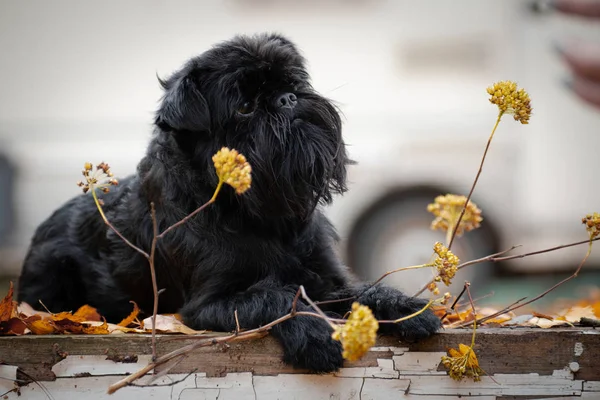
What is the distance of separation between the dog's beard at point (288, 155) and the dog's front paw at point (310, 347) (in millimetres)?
671

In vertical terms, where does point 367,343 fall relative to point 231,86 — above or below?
below

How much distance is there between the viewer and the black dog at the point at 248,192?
3.30 meters

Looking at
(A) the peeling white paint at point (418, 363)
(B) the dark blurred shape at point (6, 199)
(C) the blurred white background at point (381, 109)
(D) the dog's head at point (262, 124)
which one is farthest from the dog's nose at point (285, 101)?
(B) the dark blurred shape at point (6, 199)

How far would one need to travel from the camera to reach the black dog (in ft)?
10.8

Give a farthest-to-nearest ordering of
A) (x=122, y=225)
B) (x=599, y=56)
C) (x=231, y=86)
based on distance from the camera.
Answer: (x=122, y=225), (x=231, y=86), (x=599, y=56)

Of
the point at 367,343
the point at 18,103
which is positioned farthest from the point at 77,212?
the point at 18,103

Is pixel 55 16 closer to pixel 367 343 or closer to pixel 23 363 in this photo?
pixel 23 363

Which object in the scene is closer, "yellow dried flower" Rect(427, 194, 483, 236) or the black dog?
the black dog

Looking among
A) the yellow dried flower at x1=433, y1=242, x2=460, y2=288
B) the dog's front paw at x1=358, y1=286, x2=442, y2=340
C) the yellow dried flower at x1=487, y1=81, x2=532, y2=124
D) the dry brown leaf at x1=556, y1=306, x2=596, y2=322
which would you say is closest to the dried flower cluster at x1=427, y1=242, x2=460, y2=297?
the yellow dried flower at x1=433, y1=242, x2=460, y2=288

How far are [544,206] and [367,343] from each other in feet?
23.9

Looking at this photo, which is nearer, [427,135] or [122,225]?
[122,225]

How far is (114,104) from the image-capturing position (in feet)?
29.8

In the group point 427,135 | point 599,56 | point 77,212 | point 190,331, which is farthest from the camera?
point 427,135

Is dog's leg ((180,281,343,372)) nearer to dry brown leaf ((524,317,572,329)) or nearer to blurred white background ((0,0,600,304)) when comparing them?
dry brown leaf ((524,317,572,329))
